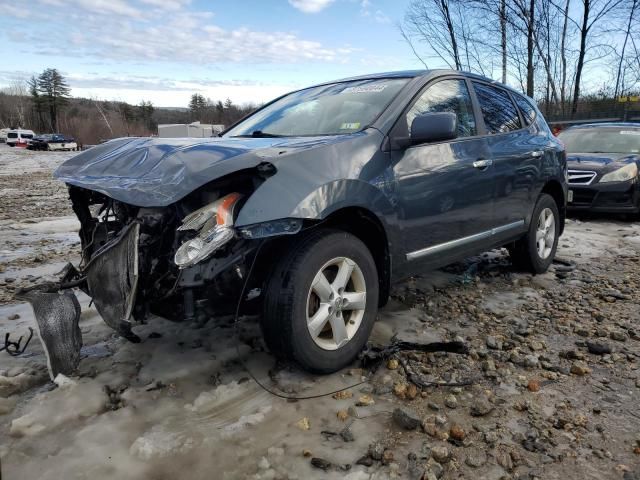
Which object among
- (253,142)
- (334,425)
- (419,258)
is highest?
(253,142)

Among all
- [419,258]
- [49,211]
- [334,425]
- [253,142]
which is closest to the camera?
[334,425]

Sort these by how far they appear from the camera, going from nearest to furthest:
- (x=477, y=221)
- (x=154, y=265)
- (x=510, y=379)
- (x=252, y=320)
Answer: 1. (x=154, y=265)
2. (x=510, y=379)
3. (x=252, y=320)
4. (x=477, y=221)

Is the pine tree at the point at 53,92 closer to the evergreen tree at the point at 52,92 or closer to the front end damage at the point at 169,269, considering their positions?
the evergreen tree at the point at 52,92

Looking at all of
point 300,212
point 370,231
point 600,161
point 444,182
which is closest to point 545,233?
point 444,182

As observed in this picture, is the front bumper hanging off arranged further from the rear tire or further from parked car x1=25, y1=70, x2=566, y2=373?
the rear tire

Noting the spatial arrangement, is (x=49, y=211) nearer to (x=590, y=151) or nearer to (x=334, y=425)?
(x=334, y=425)

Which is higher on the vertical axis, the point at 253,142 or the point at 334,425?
the point at 253,142

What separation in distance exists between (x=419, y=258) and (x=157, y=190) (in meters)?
1.67

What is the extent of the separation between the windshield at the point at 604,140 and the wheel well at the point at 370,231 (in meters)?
7.02

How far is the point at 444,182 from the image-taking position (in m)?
3.20

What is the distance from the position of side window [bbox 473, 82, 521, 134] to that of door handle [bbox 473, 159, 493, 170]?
0.32 meters

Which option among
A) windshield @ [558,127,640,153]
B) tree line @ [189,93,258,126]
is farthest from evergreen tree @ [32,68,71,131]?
windshield @ [558,127,640,153]

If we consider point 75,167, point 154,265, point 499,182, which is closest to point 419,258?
point 499,182

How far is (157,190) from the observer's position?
7.35ft
